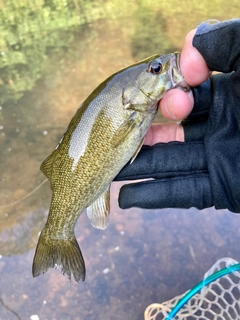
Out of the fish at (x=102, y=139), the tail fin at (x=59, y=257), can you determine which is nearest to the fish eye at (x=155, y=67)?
the fish at (x=102, y=139)

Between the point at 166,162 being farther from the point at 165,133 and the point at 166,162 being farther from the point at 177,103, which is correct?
the point at 177,103

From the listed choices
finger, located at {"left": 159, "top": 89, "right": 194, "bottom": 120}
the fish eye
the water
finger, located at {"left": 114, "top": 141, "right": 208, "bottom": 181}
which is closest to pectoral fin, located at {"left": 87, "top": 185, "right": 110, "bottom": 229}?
finger, located at {"left": 114, "top": 141, "right": 208, "bottom": 181}

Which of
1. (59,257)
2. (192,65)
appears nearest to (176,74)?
(192,65)

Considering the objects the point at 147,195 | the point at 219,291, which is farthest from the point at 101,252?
the point at 147,195

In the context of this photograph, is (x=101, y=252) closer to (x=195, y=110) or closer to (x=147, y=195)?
(x=147, y=195)

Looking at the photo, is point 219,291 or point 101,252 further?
point 101,252

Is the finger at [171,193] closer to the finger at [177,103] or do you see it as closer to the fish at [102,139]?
the fish at [102,139]

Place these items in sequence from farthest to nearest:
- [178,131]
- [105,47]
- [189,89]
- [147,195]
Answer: [105,47], [178,131], [147,195], [189,89]
